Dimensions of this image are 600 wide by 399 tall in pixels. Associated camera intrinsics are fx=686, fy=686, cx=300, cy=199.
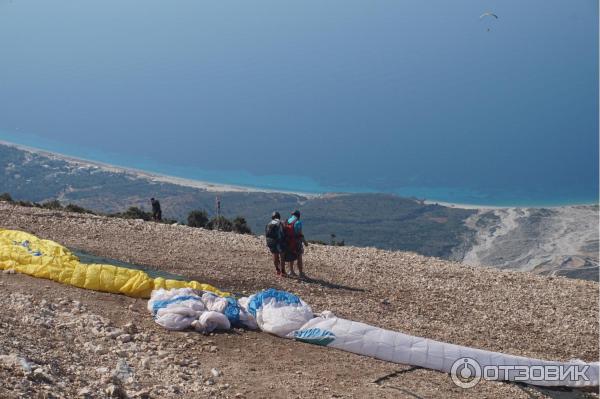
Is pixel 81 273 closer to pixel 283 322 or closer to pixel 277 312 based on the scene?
pixel 277 312

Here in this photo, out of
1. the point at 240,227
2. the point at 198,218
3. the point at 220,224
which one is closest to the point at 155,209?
the point at 220,224

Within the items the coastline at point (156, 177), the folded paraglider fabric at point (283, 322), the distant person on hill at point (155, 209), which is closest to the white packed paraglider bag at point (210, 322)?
the folded paraglider fabric at point (283, 322)

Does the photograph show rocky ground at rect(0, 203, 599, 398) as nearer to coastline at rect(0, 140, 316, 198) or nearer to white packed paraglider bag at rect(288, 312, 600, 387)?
white packed paraglider bag at rect(288, 312, 600, 387)

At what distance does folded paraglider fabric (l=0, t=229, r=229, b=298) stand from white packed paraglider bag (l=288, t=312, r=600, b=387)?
2.22m

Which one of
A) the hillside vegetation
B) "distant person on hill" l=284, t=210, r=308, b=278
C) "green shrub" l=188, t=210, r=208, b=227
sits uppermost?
the hillside vegetation

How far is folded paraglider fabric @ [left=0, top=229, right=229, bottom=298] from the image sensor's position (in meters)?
9.76

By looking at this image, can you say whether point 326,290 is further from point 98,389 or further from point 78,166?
point 78,166

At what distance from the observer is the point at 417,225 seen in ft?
167

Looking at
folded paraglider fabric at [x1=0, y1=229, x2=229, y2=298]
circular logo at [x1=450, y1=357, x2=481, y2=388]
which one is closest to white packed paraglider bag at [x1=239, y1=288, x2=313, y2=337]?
folded paraglider fabric at [x1=0, y1=229, x2=229, y2=298]

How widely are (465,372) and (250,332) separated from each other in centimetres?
271

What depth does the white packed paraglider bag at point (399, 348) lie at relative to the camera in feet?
27.6

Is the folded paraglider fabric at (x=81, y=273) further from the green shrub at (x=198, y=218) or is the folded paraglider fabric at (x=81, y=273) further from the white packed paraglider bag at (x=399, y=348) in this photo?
the green shrub at (x=198, y=218)

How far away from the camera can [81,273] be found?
989 cm

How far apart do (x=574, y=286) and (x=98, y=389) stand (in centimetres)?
1080
